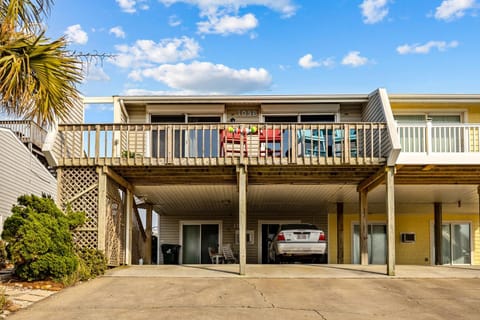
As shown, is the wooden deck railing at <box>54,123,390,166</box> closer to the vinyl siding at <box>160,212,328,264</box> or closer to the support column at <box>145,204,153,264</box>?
the support column at <box>145,204,153,264</box>

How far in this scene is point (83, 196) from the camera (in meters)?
12.6

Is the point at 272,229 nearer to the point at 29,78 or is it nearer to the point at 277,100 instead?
the point at 277,100

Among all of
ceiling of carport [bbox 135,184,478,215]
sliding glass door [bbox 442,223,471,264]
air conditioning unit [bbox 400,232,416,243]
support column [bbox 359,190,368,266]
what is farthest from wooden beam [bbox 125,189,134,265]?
sliding glass door [bbox 442,223,471,264]

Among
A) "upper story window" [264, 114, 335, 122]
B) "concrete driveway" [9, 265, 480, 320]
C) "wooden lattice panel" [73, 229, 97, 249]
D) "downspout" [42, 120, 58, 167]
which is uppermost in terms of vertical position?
"upper story window" [264, 114, 335, 122]

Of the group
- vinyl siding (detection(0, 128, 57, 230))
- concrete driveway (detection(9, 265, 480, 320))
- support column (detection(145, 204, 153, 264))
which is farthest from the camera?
support column (detection(145, 204, 153, 264))

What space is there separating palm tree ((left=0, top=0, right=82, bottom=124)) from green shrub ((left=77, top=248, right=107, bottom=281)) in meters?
4.05

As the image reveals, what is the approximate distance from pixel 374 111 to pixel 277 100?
2.95 m

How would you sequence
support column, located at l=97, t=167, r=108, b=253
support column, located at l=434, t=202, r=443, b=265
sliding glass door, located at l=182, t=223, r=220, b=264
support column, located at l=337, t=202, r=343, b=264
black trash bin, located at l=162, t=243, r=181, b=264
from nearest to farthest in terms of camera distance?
support column, located at l=97, t=167, r=108, b=253
support column, located at l=337, t=202, r=343, b=264
support column, located at l=434, t=202, r=443, b=265
black trash bin, located at l=162, t=243, r=181, b=264
sliding glass door, located at l=182, t=223, r=220, b=264

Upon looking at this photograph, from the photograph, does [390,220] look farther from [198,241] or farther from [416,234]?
[198,241]

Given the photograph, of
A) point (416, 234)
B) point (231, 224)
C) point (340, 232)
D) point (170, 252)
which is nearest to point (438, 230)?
point (416, 234)

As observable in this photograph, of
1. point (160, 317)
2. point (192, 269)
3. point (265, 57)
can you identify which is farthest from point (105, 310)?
point (265, 57)

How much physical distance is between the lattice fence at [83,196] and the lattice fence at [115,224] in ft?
1.15

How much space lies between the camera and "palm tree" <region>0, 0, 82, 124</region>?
712 centimetres

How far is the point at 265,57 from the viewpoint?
1521 centimetres
